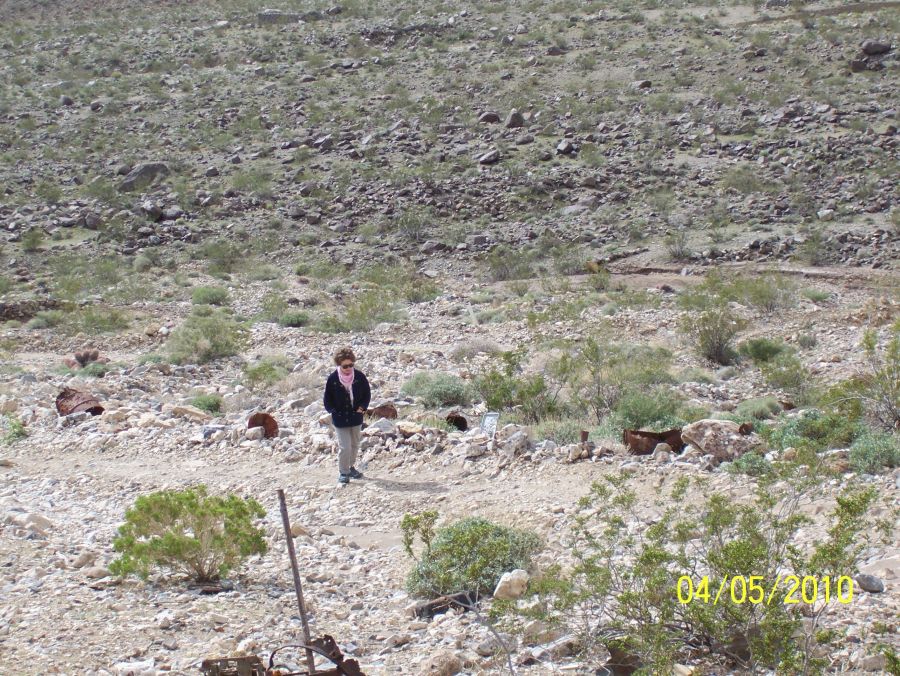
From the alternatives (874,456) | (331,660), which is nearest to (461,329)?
(874,456)

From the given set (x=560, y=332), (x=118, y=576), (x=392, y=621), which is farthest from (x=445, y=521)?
(x=560, y=332)

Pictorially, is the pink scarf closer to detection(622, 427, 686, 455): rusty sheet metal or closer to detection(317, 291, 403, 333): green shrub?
detection(622, 427, 686, 455): rusty sheet metal

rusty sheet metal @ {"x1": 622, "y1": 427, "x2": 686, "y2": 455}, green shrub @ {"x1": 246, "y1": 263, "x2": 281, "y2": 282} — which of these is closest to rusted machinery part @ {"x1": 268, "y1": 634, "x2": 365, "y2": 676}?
rusty sheet metal @ {"x1": 622, "y1": 427, "x2": 686, "y2": 455}

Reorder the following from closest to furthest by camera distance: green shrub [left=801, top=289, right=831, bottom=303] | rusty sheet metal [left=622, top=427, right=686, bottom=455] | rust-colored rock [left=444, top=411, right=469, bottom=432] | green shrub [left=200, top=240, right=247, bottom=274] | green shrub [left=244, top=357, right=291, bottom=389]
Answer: rusty sheet metal [left=622, top=427, right=686, bottom=455] → rust-colored rock [left=444, top=411, right=469, bottom=432] → green shrub [left=244, top=357, right=291, bottom=389] → green shrub [left=801, top=289, right=831, bottom=303] → green shrub [left=200, top=240, right=247, bottom=274]

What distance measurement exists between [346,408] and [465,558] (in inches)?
127

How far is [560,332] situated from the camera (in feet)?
56.5

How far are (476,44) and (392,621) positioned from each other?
38045 millimetres

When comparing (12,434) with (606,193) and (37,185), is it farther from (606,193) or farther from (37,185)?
(37,185)

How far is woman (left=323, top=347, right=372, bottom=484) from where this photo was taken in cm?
877

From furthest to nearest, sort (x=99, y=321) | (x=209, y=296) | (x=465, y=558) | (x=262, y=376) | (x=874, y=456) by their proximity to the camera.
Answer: (x=209, y=296) → (x=99, y=321) → (x=262, y=376) → (x=874, y=456) → (x=465, y=558)

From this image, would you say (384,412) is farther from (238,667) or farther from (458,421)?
(238,667)

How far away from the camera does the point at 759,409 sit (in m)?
10.6

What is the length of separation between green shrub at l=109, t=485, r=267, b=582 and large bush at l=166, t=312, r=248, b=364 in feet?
31.5

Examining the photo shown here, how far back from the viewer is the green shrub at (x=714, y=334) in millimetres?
14578
